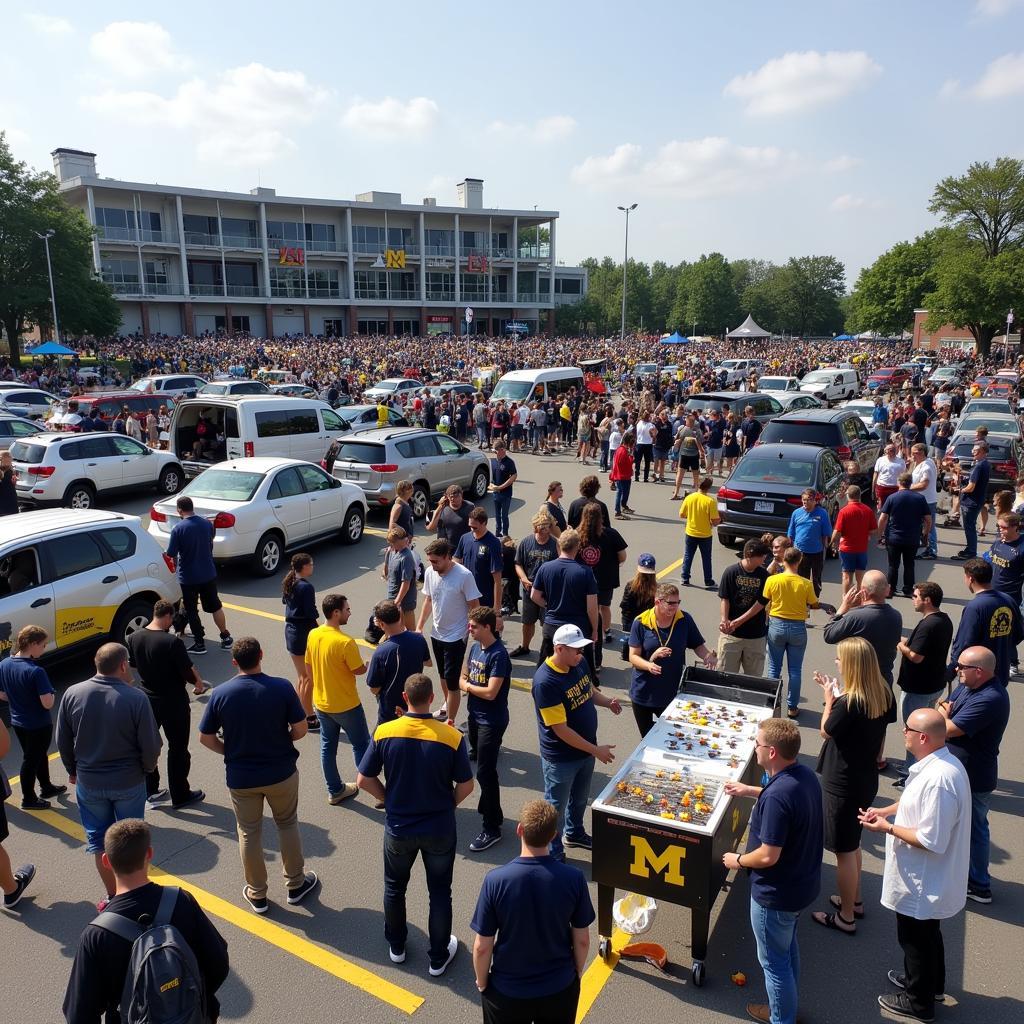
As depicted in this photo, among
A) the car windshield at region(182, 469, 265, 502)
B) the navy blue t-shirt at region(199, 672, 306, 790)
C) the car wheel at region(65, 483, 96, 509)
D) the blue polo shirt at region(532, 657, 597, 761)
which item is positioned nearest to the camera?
the navy blue t-shirt at region(199, 672, 306, 790)

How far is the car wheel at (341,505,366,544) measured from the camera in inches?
538

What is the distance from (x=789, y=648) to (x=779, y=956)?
378cm

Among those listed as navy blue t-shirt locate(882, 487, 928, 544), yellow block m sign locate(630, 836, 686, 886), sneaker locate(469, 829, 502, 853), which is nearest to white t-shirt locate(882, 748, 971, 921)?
yellow block m sign locate(630, 836, 686, 886)

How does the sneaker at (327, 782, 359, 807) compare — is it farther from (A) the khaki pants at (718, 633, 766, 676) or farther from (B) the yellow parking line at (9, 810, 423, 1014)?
(A) the khaki pants at (718, 633, 766, 676)

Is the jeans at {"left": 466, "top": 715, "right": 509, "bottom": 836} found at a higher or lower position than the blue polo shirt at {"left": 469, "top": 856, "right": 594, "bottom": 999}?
lower

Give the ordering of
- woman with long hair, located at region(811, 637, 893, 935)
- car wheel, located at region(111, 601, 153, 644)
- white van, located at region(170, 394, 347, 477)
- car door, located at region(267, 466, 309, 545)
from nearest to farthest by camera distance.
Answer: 1. woman with long hair, located at region(811, 637, 893, 935)
2. car wheel, located at region(111, 601, 153, 644)
3. car door, located at region(267, 466, 309, 545)
4. white van, located at region(170, 394, 347, 477)

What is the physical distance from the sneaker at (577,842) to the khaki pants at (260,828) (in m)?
1.85

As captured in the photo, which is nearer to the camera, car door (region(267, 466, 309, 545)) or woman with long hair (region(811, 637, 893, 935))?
woman with long hair (region(811, 637, 893, 935))

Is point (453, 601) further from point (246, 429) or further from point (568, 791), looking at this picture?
point (246, 429)

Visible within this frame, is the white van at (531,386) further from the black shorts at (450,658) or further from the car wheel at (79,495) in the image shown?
the black shorts at (450,658)

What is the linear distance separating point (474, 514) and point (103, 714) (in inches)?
161

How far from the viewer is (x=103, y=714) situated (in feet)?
15.9

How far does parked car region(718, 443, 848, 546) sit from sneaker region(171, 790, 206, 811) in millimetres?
8980

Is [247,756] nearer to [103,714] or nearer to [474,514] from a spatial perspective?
[103,714]
